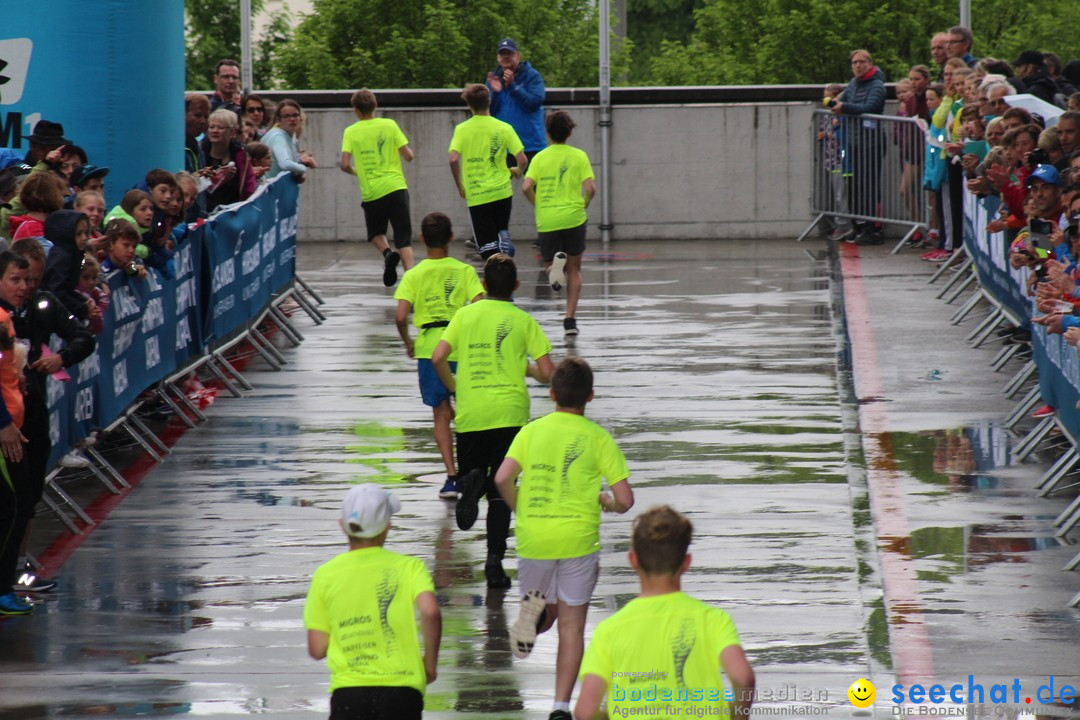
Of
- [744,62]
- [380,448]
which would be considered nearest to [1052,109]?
[380,448]

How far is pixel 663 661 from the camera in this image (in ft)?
17.7

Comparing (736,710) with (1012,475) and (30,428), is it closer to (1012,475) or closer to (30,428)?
(30,428)

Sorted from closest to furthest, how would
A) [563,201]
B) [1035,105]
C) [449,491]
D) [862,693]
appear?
[862,693] → [449,491] → [1035,105] → [563,201]

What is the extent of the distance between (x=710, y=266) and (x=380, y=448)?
1050cm

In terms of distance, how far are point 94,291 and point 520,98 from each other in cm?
1170

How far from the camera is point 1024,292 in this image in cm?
1395

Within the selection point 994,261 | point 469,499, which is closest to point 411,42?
point 994,261

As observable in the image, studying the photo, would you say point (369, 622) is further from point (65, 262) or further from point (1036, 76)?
point (1036, 76)

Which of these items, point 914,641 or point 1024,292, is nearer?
point 914,641

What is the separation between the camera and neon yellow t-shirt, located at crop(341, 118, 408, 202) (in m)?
19.2

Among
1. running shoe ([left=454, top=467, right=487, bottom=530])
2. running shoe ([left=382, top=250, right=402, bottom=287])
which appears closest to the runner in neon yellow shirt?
running shoe ([left=382, top=250, right=402, bottom=287])

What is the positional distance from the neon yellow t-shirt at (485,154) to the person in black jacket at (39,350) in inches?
349

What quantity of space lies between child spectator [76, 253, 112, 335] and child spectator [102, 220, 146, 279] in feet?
1.16

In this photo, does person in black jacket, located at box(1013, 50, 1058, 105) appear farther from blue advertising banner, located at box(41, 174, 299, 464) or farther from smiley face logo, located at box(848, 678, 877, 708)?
smiley face logo, located at box(848, 678, 877, 708)
